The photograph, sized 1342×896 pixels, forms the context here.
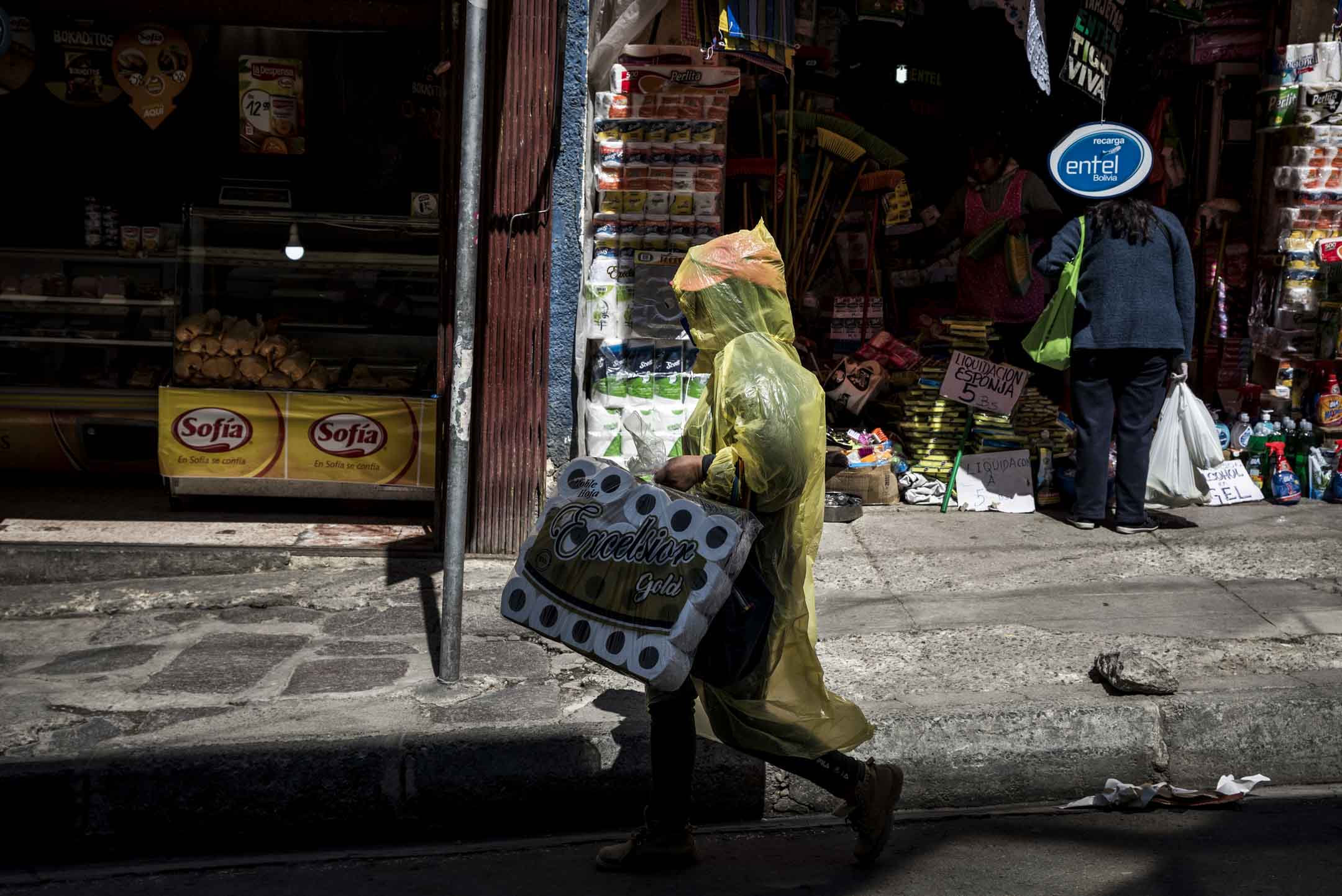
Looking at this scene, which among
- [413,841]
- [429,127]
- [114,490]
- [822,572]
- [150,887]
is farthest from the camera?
[429,127]

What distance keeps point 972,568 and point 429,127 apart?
431 cm

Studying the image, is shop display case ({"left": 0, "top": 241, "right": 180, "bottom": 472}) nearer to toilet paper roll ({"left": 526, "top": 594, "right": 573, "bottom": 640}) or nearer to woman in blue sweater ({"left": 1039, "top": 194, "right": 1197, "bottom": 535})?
toilet paper roll ({"left": 526, "top": 594, "right": 573, "bottom": 640})

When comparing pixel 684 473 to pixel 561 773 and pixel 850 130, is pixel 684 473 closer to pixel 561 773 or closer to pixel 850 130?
pixel 561 773

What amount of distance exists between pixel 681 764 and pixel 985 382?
425 centimetres

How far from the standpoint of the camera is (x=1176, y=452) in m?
6.99

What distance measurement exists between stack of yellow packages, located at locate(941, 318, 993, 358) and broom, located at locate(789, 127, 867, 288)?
1209mm

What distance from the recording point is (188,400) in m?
6.51

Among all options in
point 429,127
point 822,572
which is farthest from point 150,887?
point 429,127

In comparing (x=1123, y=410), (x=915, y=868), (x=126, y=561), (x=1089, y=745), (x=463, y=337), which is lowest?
(x=915, y=868)

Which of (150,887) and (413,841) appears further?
(413,841)

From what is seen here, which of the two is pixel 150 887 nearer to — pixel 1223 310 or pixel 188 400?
pixel 188 400

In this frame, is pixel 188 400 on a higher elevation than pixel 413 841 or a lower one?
higher

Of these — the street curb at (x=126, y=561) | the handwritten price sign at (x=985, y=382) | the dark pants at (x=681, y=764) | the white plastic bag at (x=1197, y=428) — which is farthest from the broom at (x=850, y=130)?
the dark pants at (x=681, y=764)

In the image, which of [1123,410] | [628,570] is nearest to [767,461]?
[628,570]
